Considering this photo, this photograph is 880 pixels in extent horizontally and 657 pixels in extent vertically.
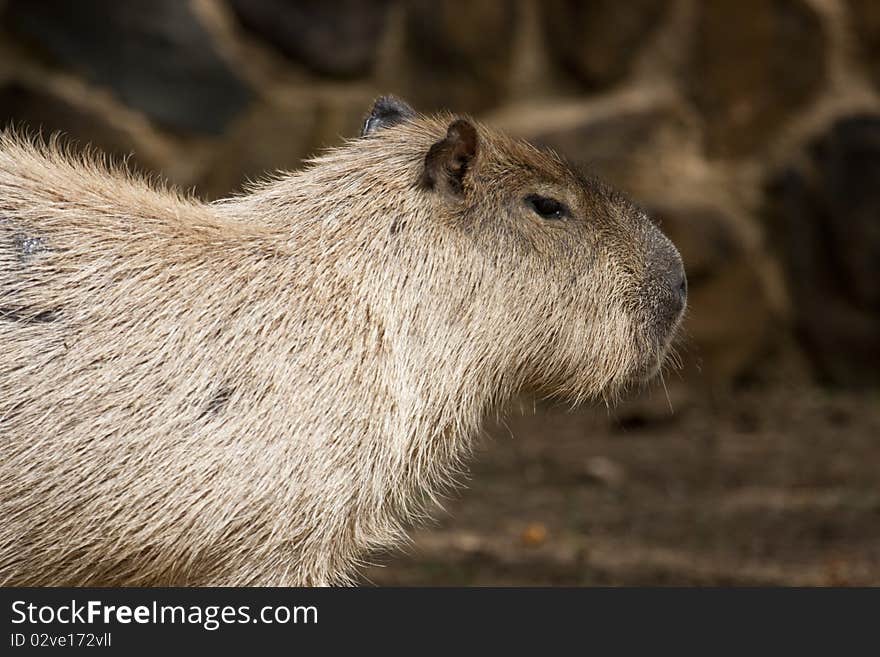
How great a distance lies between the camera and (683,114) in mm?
7199

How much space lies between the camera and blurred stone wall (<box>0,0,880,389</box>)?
6.70 meters

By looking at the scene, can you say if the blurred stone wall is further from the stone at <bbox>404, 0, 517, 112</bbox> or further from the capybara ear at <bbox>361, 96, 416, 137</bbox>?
the capybara ear at <bbox>361, 96, 416, 137</bbox>

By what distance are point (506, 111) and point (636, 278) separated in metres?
3.74

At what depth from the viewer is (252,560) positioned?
2.90m

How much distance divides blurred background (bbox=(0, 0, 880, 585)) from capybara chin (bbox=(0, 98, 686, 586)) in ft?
7.36

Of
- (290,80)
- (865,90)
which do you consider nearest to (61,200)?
(290,80)

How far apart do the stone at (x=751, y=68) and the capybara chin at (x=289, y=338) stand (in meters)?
3.93

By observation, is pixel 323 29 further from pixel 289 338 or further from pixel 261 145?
pixel 289 338

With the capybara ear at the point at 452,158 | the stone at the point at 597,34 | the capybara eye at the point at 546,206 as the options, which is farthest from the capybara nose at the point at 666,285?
the stone at the point at 597,34

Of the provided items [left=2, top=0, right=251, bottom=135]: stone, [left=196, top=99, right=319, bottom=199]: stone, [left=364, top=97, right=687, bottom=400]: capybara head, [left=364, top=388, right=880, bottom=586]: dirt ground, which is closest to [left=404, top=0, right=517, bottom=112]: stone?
[left=196, top=99, right=319, bottom=199]: stone

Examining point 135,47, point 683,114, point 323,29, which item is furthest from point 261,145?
point 683,114

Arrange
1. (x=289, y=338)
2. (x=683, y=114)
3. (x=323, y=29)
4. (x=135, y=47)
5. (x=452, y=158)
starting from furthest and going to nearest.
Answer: (x=683, y=114) < (x=323, y=29) < (x=135, y=47) < (x=452, y=158) < (x=289, y=338)

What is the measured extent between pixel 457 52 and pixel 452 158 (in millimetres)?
3832

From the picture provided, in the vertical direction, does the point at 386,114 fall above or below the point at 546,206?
above
